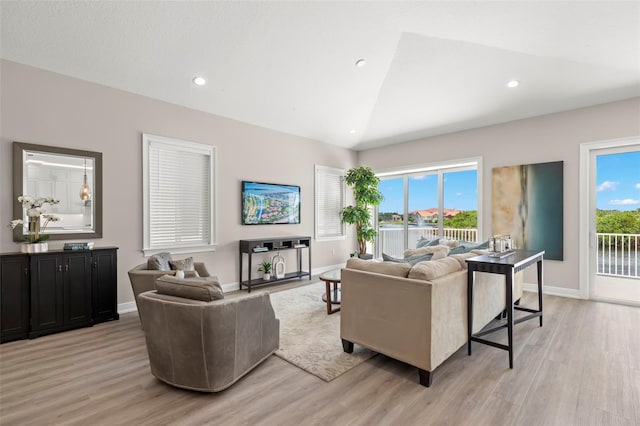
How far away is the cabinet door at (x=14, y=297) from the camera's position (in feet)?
10.00

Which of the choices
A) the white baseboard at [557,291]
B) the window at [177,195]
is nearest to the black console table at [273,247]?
the window at [177,195]

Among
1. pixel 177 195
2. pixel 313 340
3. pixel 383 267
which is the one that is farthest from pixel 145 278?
pixel 383 267

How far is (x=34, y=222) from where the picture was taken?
3.28m

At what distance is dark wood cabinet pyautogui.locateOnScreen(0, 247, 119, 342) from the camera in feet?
10.2

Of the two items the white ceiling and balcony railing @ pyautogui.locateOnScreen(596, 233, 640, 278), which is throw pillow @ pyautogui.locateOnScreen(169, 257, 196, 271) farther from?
balcony railing @ pyautogui.locateOnScreen(596, 233, 640, 278)

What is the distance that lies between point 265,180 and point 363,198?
2301 mm

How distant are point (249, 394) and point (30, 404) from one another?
1.50 m

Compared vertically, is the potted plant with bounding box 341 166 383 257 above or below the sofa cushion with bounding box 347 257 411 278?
above

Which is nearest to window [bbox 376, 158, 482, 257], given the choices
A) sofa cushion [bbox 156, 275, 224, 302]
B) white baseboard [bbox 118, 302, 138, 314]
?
sofa cushion [bbox 156, 275, 224, 302]

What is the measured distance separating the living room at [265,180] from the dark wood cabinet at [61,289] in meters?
0.20

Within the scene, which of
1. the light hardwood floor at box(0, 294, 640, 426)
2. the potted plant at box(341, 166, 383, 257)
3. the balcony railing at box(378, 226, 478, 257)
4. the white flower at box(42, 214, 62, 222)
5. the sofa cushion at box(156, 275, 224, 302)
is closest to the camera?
the light hardwood floor at box(0, 294, 640, 426)

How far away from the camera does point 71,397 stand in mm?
2154

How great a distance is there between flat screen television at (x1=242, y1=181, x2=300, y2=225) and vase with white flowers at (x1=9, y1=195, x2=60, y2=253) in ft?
8.56

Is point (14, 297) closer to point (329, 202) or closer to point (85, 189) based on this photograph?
point (85, 189)
